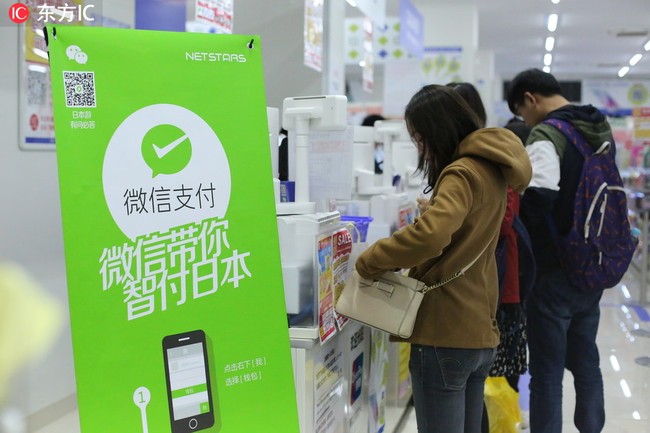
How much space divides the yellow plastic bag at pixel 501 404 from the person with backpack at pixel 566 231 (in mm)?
209

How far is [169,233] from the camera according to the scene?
1663mm

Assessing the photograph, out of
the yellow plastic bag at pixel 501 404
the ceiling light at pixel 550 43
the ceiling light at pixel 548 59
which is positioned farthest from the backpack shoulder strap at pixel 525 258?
the ceiling light at pixel 548 59

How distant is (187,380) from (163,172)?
1.61ft

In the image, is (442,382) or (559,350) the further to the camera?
(559,350)

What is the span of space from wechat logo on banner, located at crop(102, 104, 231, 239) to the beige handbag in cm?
61

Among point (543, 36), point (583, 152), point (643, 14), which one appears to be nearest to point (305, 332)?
point (583, 152)

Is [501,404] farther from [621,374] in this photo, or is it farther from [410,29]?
[410,29]

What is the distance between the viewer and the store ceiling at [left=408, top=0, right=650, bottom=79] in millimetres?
10234

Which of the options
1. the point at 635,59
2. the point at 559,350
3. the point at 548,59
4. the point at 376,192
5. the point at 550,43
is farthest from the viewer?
the point at 548,59

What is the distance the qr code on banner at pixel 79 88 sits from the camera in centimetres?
159

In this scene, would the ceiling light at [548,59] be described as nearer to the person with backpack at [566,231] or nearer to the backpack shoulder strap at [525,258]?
the person with backpack at [566,231]

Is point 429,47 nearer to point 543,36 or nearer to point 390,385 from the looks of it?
point 543,36

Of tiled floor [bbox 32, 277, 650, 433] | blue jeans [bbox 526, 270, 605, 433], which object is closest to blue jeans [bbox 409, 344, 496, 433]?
blue jeans [bbox 526, 270, 605, 433]

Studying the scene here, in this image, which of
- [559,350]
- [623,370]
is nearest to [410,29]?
[623,370]
